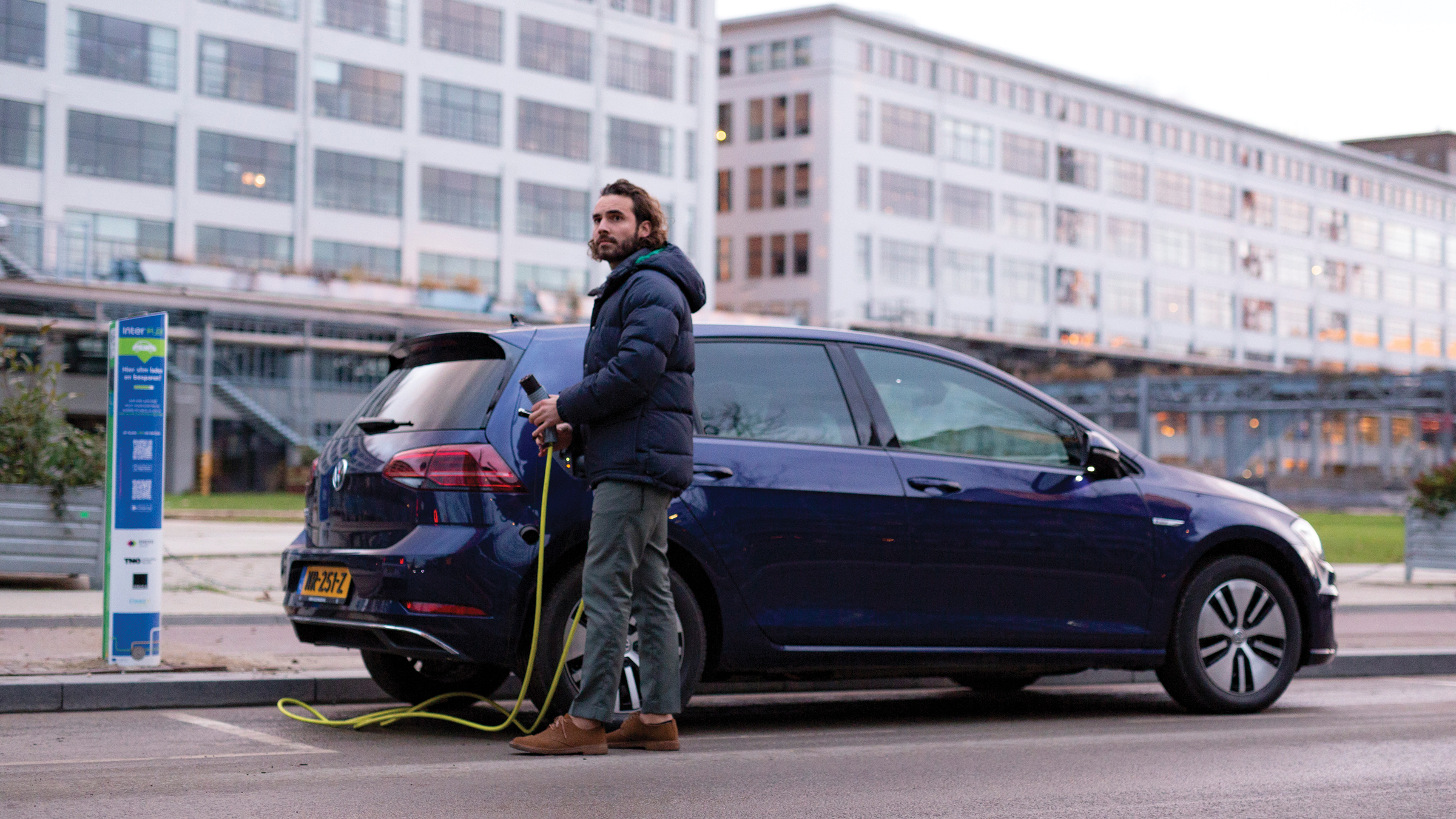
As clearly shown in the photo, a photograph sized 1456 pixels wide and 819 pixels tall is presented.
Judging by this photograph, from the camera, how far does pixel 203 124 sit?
5231 cm

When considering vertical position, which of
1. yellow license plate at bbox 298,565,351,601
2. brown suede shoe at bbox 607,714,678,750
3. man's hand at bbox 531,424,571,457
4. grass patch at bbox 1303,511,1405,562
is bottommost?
grass patch at bbox 1303,511,1405,562

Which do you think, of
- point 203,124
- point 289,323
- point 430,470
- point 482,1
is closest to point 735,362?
point 430,470

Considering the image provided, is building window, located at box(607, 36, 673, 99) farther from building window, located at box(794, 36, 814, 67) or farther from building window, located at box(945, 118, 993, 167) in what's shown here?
building window, located at box(945, 118, 993, 167)

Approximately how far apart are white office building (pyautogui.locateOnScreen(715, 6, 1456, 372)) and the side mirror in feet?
206

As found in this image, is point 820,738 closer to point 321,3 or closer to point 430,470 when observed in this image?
point 430,470

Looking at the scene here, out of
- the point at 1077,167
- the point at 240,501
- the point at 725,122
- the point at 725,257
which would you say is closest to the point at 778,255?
the point at 725,257

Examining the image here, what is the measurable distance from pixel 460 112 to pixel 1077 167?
38361 mm

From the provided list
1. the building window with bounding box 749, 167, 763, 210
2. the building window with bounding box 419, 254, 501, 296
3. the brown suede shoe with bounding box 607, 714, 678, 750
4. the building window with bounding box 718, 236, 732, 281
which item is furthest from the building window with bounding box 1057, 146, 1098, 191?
the brown suede shoe with bounding box 607, 714, 678, 750

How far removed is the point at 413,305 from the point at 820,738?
48.2 metres

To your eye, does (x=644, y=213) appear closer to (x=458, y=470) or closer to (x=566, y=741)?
(x=458, y=470)

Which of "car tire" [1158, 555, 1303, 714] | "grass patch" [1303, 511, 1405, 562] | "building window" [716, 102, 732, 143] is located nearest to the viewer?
"car tire" [1158, 555, 1303, 714]

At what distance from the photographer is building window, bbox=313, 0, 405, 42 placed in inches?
2172

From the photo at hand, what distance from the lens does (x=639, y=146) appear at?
2512 inches

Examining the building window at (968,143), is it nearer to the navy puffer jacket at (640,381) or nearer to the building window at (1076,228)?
the building window at (1076,228)
